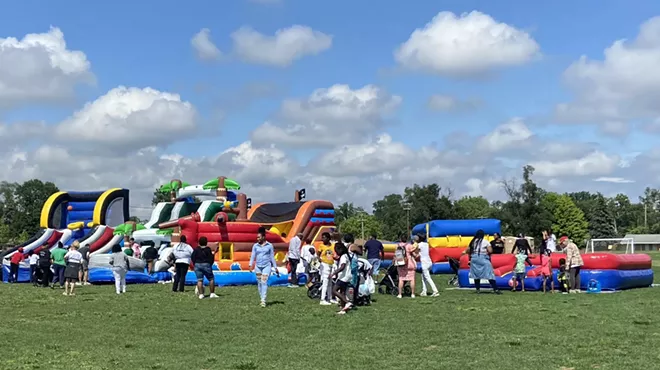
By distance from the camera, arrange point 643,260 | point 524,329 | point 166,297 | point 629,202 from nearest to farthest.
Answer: point 524,329 < point 166,297 < point 643,260 < point 629,202

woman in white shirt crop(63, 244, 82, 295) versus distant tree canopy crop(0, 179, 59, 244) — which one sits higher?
distant tree canopy crop(0, 179, 59, 244)

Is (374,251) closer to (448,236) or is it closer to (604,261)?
(604,261)

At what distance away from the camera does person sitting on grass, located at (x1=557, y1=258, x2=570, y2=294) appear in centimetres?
1667

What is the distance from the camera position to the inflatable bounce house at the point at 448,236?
26188 mm

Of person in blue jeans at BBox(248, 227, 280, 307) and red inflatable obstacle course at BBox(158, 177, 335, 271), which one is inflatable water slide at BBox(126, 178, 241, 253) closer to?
red inflatable obstacle course at BBox(158, 177, 335, 271)

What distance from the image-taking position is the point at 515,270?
1723 centimetres

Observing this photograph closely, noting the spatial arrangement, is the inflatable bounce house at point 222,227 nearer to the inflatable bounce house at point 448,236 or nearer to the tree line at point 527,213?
the inflatable bounce house at point 448,236

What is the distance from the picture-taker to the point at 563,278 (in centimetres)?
1669

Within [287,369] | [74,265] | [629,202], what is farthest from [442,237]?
[629,202]

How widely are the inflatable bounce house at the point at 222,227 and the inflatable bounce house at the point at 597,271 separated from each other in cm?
620

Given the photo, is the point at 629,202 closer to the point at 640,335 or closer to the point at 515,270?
the point at 515,270

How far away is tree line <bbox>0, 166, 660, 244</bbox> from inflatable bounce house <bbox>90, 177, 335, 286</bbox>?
39.2ft

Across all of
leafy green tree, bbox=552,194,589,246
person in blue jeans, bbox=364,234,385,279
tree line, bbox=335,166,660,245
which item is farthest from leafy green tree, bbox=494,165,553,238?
person in blue jeans, bbox=364,234,385,279

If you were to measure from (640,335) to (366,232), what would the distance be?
86934 mm
